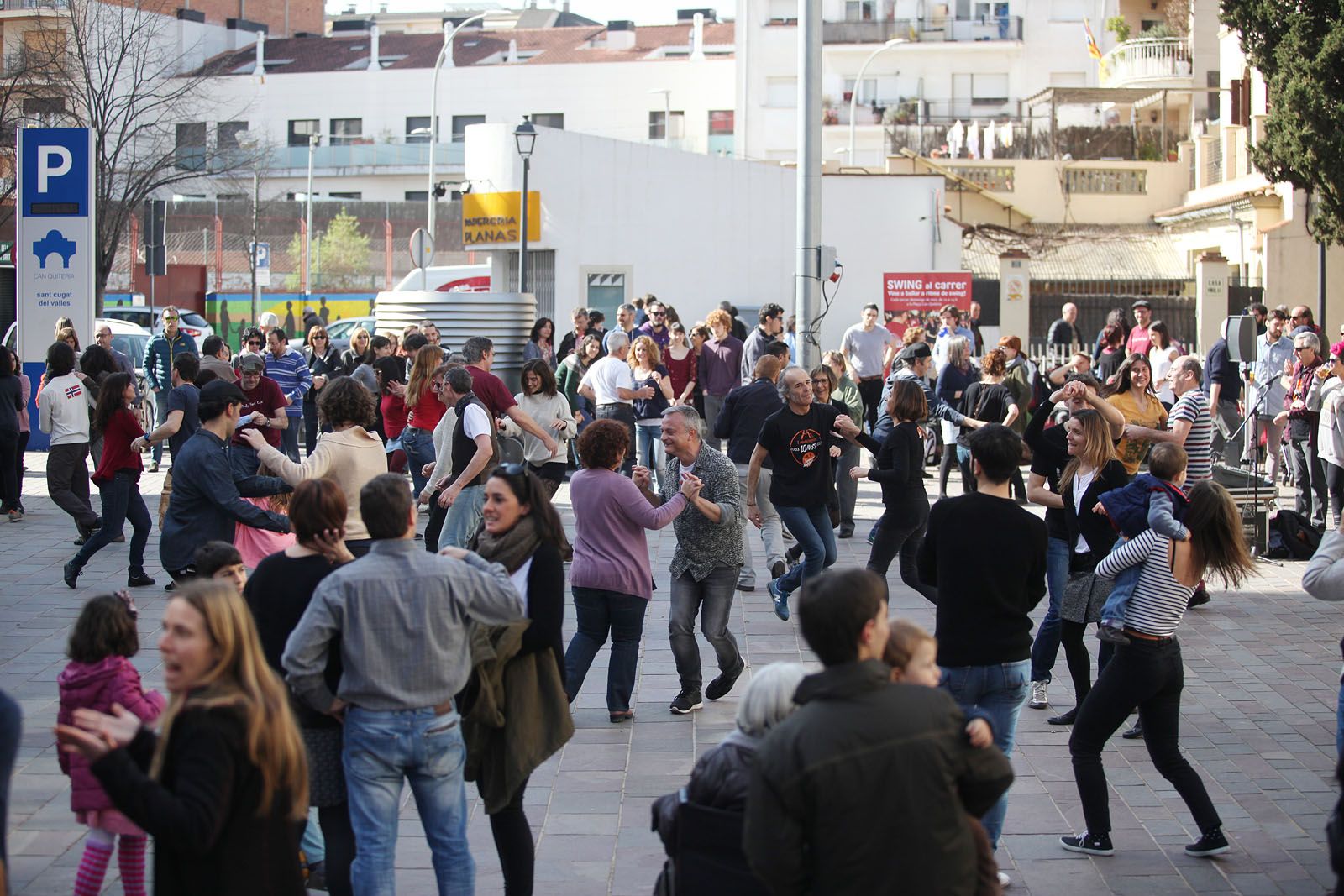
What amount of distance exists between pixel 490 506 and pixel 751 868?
216cm

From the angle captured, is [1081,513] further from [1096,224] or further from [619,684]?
[1096,224]

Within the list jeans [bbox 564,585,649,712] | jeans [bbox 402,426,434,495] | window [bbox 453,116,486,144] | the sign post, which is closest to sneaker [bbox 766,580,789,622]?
jeans [bbox 564,585,649,712]

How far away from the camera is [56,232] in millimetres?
17969

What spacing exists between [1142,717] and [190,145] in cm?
3748

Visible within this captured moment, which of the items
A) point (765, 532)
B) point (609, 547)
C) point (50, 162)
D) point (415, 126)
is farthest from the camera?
point (415, 126)

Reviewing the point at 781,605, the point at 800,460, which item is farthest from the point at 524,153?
the point at 800,460

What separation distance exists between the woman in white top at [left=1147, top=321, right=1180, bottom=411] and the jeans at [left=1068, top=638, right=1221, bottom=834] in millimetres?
10888

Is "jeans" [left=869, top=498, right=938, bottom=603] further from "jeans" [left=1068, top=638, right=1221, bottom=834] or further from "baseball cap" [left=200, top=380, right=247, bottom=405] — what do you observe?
"baseball cap" [left=200, top=380, right=247, bottom=405]

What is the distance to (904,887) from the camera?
345cm

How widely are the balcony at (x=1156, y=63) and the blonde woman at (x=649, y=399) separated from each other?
32.8 m

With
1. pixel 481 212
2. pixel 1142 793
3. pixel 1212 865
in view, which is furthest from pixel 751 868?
pixel 481 212

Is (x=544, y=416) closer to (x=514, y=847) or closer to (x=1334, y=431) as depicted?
(x=1334, y=431)

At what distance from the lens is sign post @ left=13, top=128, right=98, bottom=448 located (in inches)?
698

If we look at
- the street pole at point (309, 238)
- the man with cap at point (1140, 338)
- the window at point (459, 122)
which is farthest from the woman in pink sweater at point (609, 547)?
the window at point (459, 122)
